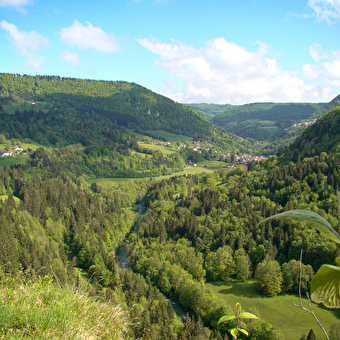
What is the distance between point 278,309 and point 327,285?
48.7 metres

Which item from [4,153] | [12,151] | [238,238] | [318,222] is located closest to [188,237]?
[238,238]

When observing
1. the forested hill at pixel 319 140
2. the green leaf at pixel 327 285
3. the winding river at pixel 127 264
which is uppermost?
the forested hill at pixel 319 140

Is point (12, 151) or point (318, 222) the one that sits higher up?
point (12, 151)

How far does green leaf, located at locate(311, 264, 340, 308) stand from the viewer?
2531 mm

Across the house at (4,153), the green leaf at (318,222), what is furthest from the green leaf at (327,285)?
the house at (4,153)

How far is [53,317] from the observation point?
555cm

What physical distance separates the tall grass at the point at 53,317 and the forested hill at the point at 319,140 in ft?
286

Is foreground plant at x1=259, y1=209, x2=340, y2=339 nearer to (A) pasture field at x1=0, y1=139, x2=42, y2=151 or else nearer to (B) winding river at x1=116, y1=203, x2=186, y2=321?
(B) winding river at x1=116, y1=203, x2=186, y2=321

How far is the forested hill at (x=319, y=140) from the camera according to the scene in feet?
270

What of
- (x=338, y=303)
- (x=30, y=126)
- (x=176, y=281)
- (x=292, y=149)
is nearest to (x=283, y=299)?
(x=176, y=281)

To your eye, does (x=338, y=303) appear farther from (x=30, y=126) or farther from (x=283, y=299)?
(x=30, y=126)

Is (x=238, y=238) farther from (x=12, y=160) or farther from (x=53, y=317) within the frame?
(x=12, y=160)

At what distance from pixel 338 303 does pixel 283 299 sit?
51600mm

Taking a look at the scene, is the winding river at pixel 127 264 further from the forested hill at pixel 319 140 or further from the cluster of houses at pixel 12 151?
the cluster of houses at pixel 12 151
